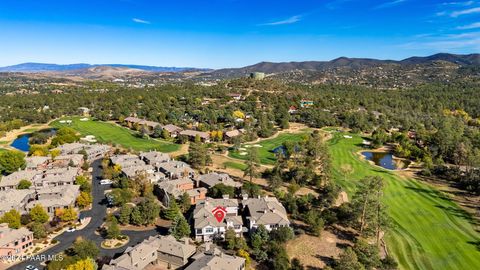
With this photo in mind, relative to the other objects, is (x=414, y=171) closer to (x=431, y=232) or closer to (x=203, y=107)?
(x=431, y=232)

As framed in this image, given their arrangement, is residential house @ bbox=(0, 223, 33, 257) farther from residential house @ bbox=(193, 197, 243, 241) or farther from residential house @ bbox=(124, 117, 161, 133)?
residential house @ bbox=(124, 117, 161, 133)

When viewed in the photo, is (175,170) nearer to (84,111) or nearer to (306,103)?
(306,103)

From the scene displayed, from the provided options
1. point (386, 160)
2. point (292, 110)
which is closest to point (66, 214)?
point (386, 160)

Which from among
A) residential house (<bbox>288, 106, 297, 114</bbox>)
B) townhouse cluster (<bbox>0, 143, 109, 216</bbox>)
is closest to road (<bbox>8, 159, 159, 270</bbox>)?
townhouse cluster (<bbox>0, 143, 109, 216</bbox>)

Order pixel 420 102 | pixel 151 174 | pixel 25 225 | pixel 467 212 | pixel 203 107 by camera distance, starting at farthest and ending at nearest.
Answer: pixel 420 102 < pixel 203 107 < pixel 151 174 < pixel 467 212 < pixel 25 225

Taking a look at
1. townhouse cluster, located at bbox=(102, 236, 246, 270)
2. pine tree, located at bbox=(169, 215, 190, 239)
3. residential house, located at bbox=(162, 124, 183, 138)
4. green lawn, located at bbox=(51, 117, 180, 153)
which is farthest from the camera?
residential house, located at bbox=(162, 124, 183, 138)

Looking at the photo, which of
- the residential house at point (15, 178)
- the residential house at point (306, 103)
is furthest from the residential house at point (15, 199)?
the residential house at point (306, 103)

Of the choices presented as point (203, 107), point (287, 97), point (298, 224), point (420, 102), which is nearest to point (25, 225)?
point (298, 224)

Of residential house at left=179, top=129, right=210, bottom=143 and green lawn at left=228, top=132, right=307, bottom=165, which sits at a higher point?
residential house at left=179, top=129, right=210, bottom=143
